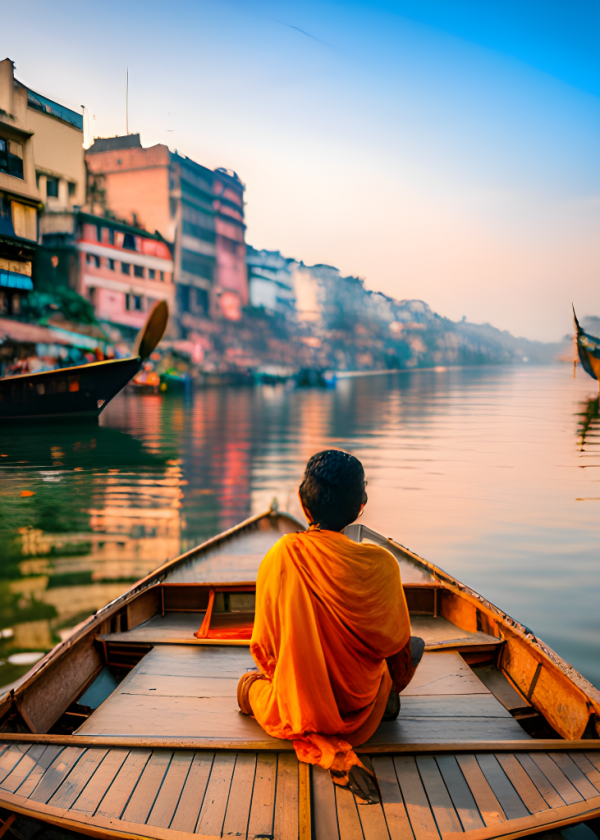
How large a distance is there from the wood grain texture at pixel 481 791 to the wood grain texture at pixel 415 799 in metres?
0.18

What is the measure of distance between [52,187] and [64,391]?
2040cm

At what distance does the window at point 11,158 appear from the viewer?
92.7 ft


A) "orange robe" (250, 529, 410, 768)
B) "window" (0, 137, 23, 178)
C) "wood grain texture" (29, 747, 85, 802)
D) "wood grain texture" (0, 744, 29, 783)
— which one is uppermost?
"window" (0, 137, 23, 178)

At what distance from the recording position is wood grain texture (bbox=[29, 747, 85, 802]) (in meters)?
1.99

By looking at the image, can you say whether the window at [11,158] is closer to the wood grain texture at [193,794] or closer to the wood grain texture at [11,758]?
the wood grain texture at [11,758]

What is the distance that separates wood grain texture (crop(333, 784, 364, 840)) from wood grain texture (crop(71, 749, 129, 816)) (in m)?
0.83

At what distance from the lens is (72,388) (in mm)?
20875

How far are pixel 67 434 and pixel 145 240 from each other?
95.2 feet

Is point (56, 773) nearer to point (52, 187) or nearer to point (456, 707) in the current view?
point (456, 707)

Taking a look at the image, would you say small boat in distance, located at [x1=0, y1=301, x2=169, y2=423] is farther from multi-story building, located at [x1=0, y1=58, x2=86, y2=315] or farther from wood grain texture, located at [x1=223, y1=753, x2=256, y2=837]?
wood grain texture, located at [x1=223, y1=753, x2=256, y2=837]

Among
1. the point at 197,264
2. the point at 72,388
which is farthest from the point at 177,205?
the point at 72,388

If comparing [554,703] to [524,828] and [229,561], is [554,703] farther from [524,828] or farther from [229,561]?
[229,561]

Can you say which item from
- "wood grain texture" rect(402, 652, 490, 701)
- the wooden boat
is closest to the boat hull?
the wooden boat

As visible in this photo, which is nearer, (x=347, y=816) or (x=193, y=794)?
(x=347, y=816)
